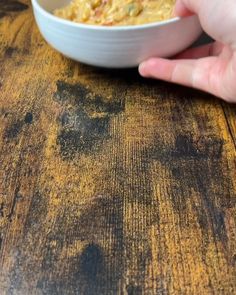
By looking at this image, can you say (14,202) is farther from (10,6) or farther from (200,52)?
(10,6)

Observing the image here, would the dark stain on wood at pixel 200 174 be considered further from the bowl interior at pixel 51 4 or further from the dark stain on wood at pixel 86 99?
the bowl interior at pixel 51 4

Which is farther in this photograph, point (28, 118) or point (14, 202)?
point (28, 118)

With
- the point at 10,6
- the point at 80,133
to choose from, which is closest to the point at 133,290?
the point at 80,133

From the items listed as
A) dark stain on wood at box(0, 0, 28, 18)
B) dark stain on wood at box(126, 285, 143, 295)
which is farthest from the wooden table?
dark stain on wood at box(0, 0, 28, 18)

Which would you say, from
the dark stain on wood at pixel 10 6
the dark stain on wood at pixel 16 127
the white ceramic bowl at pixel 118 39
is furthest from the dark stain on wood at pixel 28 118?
the dark stain on wood at pixel 10 6

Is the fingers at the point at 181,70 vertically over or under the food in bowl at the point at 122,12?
under

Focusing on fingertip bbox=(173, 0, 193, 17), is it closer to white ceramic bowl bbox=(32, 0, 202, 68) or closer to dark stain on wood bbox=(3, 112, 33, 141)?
white ceramic bowl bbox=(32, 0, 202, 68)
